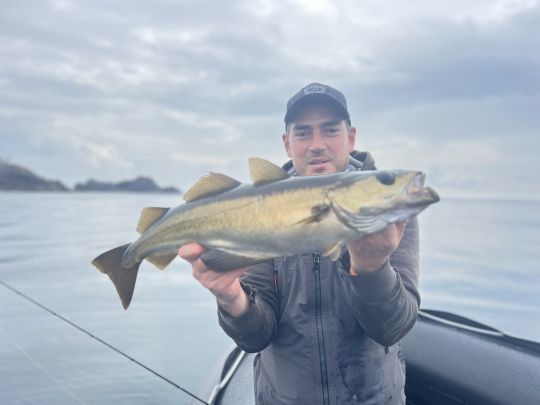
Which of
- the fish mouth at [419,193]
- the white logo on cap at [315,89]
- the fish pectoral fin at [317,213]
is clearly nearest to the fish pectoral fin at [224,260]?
the fish pectoral fin at [317,213]

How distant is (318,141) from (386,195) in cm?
168

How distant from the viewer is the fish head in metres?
2.64

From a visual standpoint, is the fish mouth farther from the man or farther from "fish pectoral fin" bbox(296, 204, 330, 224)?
the man

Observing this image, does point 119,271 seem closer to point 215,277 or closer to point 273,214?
point 215,277

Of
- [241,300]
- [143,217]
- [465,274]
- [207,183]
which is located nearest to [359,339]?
[241,300]

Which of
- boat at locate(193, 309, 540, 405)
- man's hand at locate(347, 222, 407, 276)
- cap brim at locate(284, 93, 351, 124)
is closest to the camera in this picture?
man's hand at locate(347, 222, 407, 276)

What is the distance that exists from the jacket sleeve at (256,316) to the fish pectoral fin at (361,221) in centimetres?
117

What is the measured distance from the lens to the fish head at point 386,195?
2.64 m

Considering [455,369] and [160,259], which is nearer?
[160,259]

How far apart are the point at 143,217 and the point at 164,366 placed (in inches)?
247

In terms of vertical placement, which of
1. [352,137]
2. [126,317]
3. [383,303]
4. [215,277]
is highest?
[352,137]

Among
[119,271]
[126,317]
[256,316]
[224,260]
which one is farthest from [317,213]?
[126,317]

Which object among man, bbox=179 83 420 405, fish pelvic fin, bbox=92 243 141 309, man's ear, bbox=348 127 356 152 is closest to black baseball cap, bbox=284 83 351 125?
man's ear, bbox=348 127 356 152

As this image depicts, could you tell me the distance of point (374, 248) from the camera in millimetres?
2998
